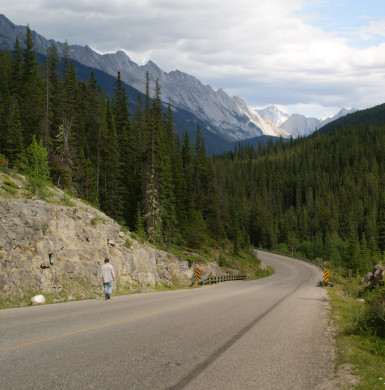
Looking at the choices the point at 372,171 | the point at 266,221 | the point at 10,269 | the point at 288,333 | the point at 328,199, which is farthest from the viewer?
the point at 372,171

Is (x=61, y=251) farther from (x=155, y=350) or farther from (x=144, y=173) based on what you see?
(x=144, y=173)

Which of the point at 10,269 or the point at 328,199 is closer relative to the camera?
A: the point at 10,269

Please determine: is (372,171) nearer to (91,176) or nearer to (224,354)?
(91,176)

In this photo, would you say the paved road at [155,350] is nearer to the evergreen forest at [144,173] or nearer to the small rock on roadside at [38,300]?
the small rock on roadside at [38,300]

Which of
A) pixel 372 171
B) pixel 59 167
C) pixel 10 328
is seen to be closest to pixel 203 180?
pixel 59 167

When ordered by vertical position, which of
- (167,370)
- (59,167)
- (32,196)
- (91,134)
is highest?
(91,134)

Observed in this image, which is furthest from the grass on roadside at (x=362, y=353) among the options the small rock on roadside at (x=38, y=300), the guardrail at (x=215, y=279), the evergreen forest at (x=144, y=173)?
the guardrail at (x=215, y=279)

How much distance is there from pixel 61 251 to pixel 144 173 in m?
23.9

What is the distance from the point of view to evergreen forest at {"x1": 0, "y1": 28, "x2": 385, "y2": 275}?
3806 cm

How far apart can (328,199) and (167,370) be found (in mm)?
150693

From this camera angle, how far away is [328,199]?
480 ft

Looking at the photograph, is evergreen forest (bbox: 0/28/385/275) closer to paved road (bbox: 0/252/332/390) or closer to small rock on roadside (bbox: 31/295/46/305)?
small rock on roadside (bbox: 31/295/46/305)

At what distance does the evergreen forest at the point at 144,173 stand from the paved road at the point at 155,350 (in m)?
12.6

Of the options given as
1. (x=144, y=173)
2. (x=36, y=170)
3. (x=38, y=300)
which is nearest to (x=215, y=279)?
(x=144, y=173)
